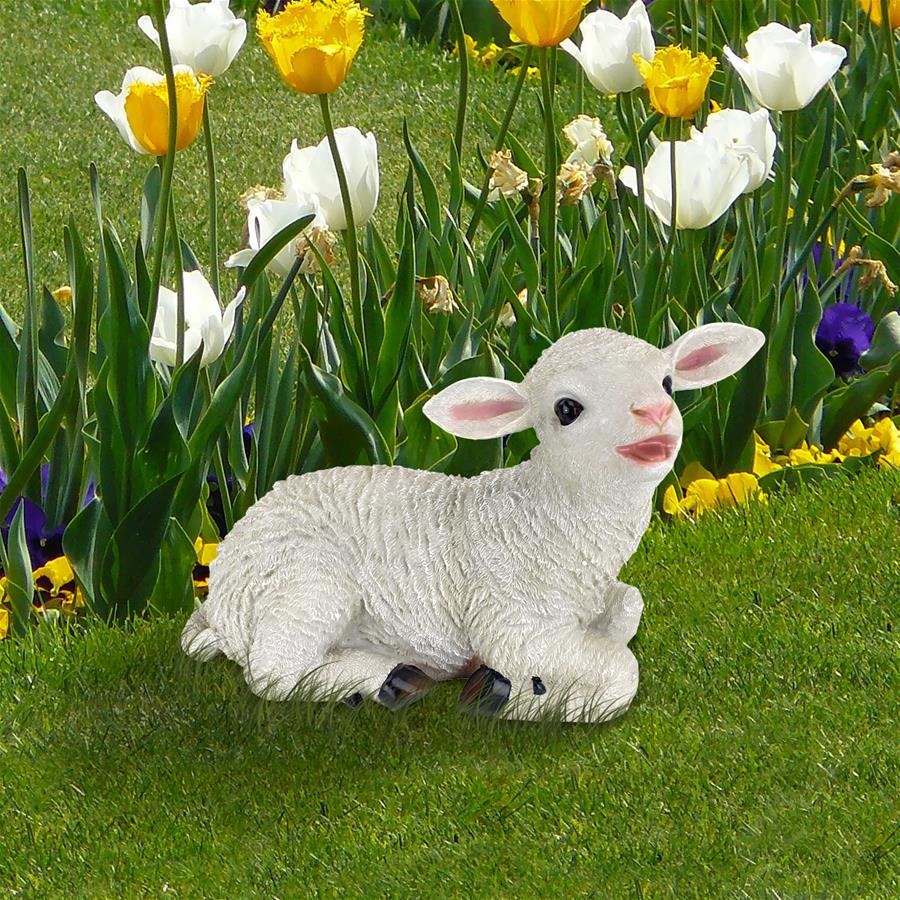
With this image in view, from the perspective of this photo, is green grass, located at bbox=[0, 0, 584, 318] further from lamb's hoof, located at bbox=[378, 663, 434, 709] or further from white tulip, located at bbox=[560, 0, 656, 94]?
lamb's hoof, located at bbox=[378, 663, 434, 709]

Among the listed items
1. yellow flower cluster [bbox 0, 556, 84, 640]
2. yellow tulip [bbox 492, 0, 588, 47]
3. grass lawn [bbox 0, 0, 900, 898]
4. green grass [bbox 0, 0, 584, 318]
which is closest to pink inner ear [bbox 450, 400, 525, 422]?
grass lawn [bbox 0, 0, 900, 898]

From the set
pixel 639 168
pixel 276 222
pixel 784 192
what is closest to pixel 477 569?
pixel 276 222

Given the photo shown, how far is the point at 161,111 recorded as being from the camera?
271 cm

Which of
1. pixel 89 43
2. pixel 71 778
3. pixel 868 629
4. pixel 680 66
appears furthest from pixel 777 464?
pixel 89 43

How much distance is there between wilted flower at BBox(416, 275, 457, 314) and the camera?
3.18 m

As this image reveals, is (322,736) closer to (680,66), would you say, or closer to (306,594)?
A: (306,594)

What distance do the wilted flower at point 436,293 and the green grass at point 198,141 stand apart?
6.84 feet

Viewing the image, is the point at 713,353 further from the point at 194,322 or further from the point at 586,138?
the point at 586,138

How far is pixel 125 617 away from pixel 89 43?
4.71m

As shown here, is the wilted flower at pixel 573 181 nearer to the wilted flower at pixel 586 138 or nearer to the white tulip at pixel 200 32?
the wilted flower at pixel 586 138

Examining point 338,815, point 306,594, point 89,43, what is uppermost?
point 89,43

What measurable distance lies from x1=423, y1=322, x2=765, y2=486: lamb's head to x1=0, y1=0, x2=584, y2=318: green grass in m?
2.73

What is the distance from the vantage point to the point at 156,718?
2.70m

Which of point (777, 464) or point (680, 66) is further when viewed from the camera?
point (777, 464)
